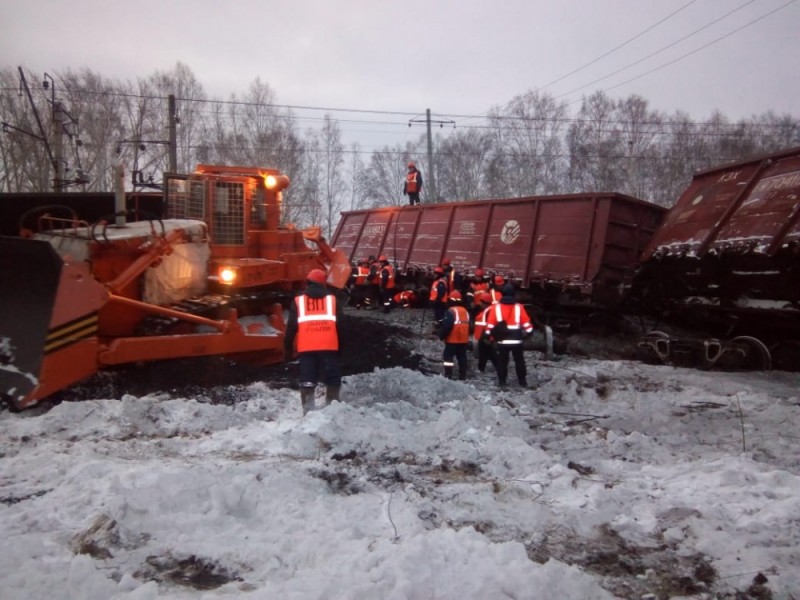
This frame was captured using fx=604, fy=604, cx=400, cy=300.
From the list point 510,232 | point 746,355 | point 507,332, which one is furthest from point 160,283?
point 746,355

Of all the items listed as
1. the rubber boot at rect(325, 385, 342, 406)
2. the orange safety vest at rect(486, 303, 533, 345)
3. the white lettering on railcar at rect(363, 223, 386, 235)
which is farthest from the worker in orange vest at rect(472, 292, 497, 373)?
the white lettering on railcar at rect(363, 223, 386, 235)

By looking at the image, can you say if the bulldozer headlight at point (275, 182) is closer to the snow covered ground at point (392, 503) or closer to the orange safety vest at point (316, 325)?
the orange safety vest at point (316, 325)

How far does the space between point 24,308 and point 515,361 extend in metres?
5.76

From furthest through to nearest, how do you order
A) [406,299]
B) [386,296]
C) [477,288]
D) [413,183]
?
[413,183] → [406,299] → [386,296] → [477,288]

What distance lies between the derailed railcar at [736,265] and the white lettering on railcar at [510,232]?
3.13 meters

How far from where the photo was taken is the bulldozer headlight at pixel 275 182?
30.6 feet

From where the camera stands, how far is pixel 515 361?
8203mm

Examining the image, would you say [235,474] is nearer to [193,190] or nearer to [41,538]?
[41,538]

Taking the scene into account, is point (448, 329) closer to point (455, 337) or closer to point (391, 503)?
point (455, 337)

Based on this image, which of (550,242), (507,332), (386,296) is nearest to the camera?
(507,332)

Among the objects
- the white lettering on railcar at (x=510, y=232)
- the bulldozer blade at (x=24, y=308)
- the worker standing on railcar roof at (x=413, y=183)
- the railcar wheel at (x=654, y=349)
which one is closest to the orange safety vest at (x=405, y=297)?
the worker standing on railcar roof at (x=413, y=183)

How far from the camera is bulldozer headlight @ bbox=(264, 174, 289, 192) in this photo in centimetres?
933

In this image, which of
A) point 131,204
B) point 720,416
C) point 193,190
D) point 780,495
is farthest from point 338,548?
point 131,204

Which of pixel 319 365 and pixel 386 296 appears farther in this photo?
pixel 386 296
